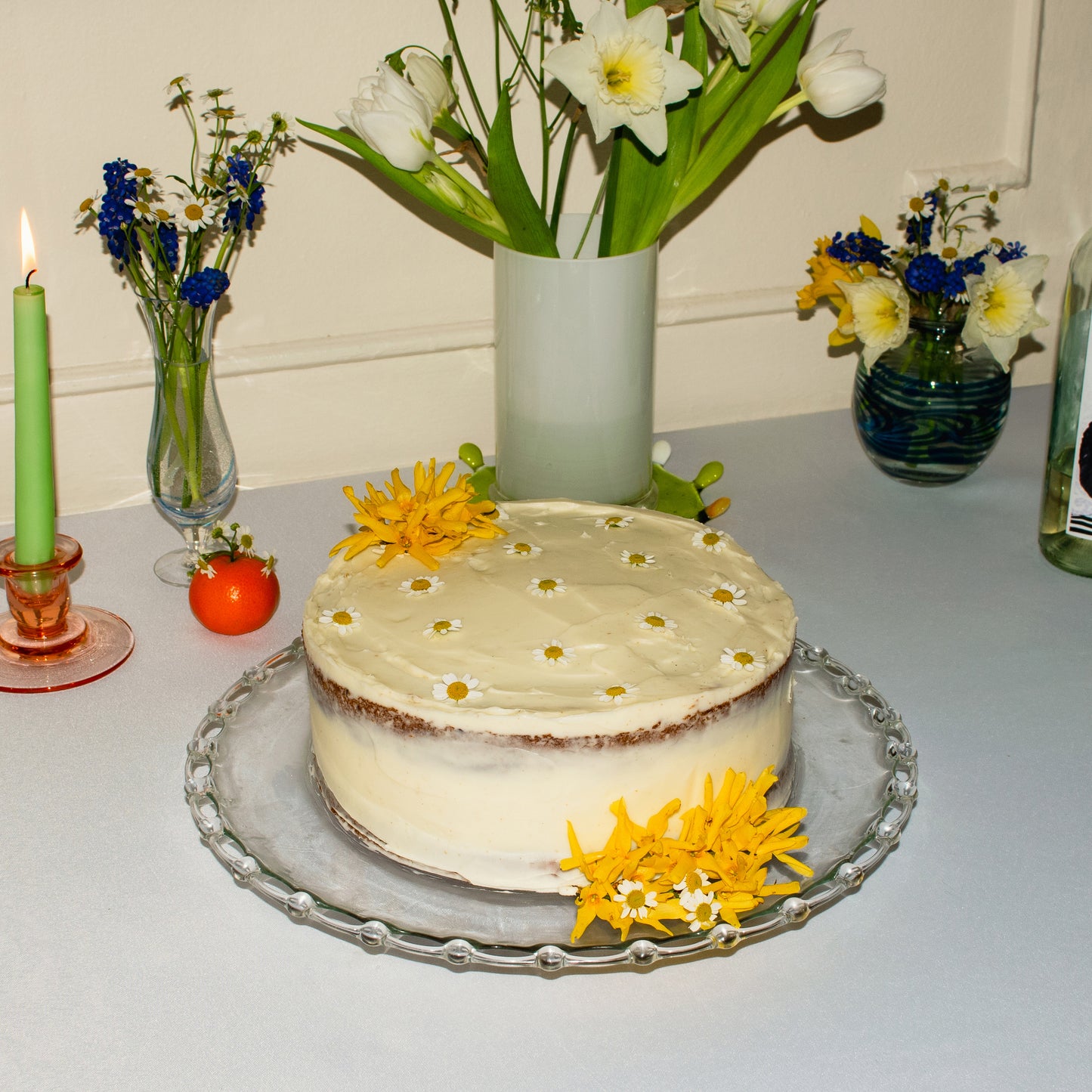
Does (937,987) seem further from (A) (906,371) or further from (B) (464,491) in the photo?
(A) (906,371)

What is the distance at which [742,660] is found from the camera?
82 centimetres

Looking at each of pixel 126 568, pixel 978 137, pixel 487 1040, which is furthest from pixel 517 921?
pixel 978 137

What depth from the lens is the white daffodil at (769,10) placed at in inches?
43.3

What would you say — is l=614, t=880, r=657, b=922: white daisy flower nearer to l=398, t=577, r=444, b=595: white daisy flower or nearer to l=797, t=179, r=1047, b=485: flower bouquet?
l=398, t=577, r=444, b=595: white daisy flower

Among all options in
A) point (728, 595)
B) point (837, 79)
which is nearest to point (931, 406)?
point (837, 79)

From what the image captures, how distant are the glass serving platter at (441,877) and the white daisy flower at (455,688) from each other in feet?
0.42

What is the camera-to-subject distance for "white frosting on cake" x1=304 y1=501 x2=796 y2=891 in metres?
0.77

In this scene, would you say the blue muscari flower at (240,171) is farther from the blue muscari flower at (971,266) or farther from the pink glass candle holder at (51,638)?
the blue muscari flower at (971,266)

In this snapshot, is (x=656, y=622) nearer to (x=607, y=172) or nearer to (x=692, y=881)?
(x=692, y=881)

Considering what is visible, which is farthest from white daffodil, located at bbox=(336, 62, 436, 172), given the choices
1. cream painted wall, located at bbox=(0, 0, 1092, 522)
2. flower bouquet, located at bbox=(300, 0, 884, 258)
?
cream painted wall, located at bbox=(0, 0, 1092, 522)

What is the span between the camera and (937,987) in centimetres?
78

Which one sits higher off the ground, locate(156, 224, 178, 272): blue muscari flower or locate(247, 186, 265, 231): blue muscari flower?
locate(247, 186, 265, 231): blue muscari flower

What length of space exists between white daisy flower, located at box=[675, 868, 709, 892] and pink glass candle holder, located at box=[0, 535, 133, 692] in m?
0.54

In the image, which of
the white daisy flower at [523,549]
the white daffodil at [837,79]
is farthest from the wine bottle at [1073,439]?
the white daisy flower at [523,549]
